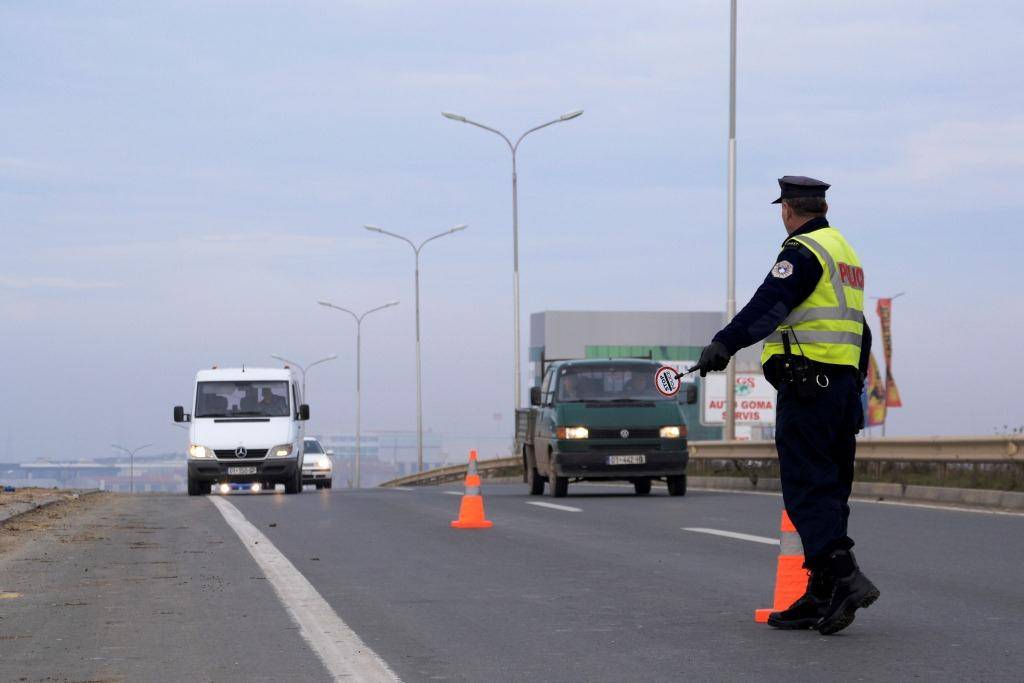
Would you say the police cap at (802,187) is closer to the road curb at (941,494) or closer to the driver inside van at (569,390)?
the road curb at (941,494)

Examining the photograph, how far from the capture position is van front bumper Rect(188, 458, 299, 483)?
2928cm

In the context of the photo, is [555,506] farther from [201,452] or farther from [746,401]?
[746,401]

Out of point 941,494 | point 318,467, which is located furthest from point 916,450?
point 318,467

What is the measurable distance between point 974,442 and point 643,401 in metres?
5.01

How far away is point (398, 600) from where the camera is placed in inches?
362

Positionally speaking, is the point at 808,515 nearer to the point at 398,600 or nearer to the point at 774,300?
the point at 774,300

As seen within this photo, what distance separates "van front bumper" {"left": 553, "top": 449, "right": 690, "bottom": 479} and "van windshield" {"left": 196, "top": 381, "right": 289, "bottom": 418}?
27.1ft

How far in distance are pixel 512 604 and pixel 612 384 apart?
14855 millimetres

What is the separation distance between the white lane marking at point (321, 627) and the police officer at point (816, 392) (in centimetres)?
193

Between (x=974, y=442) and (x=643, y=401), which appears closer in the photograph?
(x=974, y=442)

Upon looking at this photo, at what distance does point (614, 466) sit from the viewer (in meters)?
23.2

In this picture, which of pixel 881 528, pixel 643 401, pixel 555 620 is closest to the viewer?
pixel 555 620

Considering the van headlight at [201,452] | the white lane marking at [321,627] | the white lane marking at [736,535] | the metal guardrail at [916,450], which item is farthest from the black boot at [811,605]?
the van headlight at [201,452]

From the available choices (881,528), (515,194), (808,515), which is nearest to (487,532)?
(881,528)
